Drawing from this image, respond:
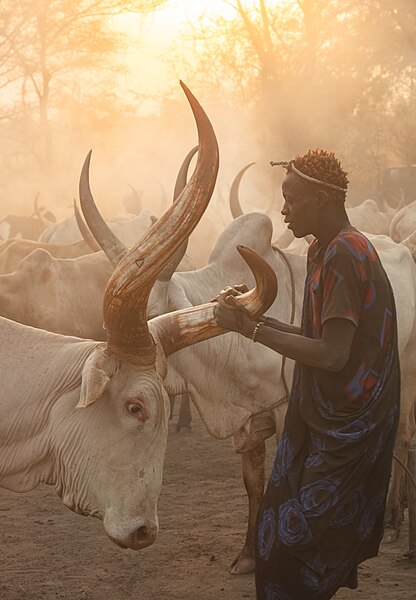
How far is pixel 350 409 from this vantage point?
2.82 meters

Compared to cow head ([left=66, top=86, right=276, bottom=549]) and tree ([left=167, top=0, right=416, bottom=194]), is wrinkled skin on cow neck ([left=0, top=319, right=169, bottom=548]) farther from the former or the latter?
tree ([left=167, top=0, right=416, bottom=194])

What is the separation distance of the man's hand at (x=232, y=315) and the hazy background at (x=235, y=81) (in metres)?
15.5

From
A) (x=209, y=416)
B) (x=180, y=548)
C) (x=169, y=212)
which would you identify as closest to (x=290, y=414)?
(x=169, y=212)

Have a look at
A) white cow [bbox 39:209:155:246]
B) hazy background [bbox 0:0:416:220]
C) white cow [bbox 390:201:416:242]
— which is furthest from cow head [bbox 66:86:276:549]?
hazy background [bbox 0:0:416:220]

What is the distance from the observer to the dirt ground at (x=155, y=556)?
4133 mm

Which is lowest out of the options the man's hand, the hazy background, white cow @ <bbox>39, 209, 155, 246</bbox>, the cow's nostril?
the cow's nostril

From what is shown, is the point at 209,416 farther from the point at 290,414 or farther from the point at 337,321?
the point at 337,321

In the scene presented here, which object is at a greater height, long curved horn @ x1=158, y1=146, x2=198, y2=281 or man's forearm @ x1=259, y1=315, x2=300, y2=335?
long curved horn @ x1=158, y1=146, x2=198, y2=281

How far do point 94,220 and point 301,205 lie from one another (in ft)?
5.99

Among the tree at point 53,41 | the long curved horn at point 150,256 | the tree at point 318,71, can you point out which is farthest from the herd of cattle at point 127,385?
the tree at point 53,41

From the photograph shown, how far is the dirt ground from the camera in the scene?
4.13 metres

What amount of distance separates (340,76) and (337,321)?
1840 cm

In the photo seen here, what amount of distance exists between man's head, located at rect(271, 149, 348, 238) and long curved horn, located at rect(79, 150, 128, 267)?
5.16 feet

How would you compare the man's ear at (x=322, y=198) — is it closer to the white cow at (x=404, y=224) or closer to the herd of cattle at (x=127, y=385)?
the herd of cattle at (x=127, y=385)
